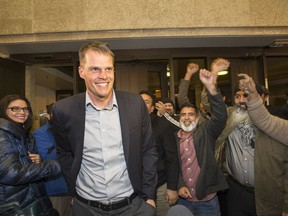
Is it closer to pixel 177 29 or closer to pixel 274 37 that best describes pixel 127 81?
pixel 177 29

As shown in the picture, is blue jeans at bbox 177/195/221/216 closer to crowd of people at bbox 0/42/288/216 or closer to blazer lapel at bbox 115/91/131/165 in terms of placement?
crowd of people at bbox 0/42/288/216

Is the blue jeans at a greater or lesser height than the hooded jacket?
lesser

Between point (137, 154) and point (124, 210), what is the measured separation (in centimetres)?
40

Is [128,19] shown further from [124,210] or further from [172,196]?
[124,210]

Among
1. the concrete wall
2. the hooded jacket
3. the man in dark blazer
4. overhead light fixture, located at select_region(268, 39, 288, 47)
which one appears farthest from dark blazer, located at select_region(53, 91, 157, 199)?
overhead light fixture, located at select_region(268, 39, 288, 47)

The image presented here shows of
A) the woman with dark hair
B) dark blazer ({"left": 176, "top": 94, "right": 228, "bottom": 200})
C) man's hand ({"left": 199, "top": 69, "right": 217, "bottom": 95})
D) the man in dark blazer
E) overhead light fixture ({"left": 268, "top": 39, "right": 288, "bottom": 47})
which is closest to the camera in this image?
the man in dark blazer

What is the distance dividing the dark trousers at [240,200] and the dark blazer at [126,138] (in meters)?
1.49

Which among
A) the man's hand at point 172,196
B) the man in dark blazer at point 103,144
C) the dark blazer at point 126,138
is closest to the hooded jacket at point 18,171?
the dark blazer at point 126,138

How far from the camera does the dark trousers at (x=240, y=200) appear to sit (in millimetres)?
2980

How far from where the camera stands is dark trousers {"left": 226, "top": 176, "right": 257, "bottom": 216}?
2.98 meters

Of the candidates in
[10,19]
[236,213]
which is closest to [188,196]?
[236,213]

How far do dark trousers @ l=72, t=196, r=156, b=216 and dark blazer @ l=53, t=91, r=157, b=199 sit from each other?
0.07m

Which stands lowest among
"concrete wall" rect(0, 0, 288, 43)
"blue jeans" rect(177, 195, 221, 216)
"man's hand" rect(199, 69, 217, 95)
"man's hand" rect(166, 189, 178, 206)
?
"blue jeans" rect(177, 195, 221, 216)

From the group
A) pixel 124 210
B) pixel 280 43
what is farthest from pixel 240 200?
pixel 280 43
